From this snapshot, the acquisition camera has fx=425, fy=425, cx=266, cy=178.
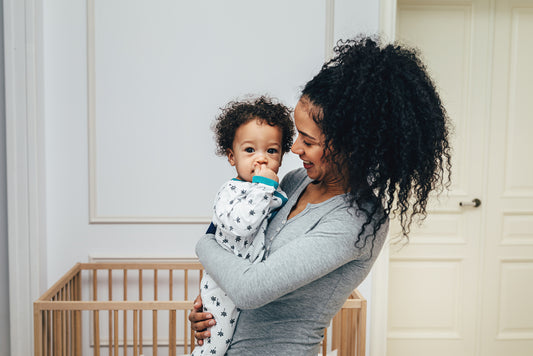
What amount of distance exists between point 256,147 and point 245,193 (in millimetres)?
172

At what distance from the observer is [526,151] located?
96.0 inches

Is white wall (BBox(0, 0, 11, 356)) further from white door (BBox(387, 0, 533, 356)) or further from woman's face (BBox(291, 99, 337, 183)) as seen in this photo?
white door (BBox(387, 0, 533, 356))

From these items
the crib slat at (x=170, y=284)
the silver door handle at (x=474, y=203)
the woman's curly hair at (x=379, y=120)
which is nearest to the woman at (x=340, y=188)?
the woman's curly hair at (x=379, y=120)

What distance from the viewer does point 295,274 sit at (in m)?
0.79

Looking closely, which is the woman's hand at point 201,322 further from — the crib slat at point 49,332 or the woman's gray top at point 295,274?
the crib slat at point 49,332

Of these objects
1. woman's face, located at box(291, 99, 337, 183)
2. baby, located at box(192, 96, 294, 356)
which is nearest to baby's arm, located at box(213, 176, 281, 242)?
baby, located at box(192, 96, 294, 356)

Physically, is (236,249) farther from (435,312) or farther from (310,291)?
(435,312)

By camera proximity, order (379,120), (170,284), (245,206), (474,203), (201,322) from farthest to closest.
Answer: (474,203), (170,284), (201,322), (245,206), (379,120)

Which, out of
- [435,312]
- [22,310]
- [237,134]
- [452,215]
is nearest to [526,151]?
[452,215]

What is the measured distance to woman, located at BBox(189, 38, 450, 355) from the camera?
2.57ft

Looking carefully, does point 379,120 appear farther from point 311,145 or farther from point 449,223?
point 449,223

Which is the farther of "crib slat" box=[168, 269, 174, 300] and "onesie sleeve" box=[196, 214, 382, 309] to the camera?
"crib slat" box=[168, 269, 174, 300]

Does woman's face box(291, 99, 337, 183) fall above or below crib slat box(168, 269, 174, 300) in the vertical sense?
above

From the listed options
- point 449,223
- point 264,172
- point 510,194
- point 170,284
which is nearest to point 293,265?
point 264,172
